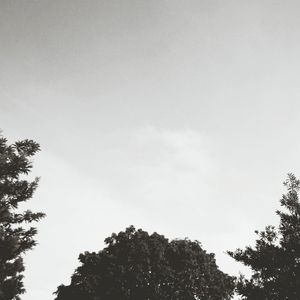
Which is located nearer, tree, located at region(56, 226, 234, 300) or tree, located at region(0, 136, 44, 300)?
tree, located at region(0, 136, 44, 300)

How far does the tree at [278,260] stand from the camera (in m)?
18.6

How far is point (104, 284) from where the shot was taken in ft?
96.2

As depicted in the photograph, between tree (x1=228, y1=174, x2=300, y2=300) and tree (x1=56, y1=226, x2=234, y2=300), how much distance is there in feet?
32.3

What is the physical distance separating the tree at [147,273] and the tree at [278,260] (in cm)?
984

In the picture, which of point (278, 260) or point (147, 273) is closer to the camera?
point (278, 260)

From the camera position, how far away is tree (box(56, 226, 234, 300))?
29109 mm

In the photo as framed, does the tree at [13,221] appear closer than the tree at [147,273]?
Yes

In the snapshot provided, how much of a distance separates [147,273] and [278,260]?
14754 mm

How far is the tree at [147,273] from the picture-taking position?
29.1m

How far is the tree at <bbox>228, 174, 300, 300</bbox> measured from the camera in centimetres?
1862

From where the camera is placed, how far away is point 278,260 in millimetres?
19891

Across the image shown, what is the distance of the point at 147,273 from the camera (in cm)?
3055

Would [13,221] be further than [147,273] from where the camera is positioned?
No

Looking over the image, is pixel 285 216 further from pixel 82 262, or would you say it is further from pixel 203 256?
pixel 82 262
